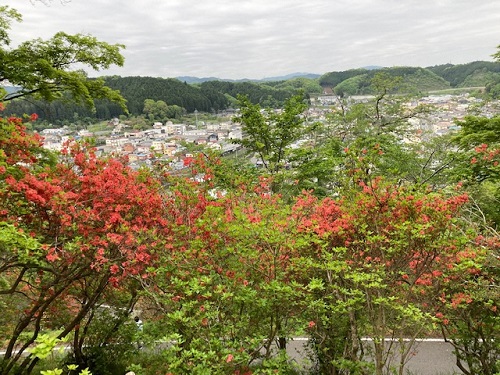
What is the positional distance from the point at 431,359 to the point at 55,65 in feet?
Answer: 41.9

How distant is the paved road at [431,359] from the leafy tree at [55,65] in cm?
811

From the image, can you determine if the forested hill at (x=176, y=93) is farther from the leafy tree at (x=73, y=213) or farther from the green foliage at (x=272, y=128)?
the leafy tree at (x=73, y=213)

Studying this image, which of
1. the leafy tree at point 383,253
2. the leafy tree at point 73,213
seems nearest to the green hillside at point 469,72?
the leafy tree at point 383,253

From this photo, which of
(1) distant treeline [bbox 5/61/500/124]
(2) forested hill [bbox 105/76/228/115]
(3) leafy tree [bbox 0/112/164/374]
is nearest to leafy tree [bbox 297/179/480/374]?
(3) leafy tree [bbox 0/112/164/374]

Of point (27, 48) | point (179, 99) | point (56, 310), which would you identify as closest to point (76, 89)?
point (27, 48)

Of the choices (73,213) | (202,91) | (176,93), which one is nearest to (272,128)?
(73,213)

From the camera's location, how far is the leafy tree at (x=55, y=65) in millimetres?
6913

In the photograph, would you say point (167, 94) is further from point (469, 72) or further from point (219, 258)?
point (469, 72)

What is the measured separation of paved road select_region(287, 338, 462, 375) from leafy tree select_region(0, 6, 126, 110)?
319 inches

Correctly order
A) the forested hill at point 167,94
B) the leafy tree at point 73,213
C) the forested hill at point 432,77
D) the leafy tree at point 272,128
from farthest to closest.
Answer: the forested hill at point 167,94
the forested hill at point 432,77
the leafy tree at point 272,128
the leafy tree at point 73,213

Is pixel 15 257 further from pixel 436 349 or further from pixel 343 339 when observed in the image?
pixel 436 349

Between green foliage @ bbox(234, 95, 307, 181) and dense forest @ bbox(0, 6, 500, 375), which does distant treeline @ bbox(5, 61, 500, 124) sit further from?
dense forest @ bbox(0, 6, 500, 375)

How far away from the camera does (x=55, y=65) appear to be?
7746 mm

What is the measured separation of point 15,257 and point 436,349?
11.9 metres
